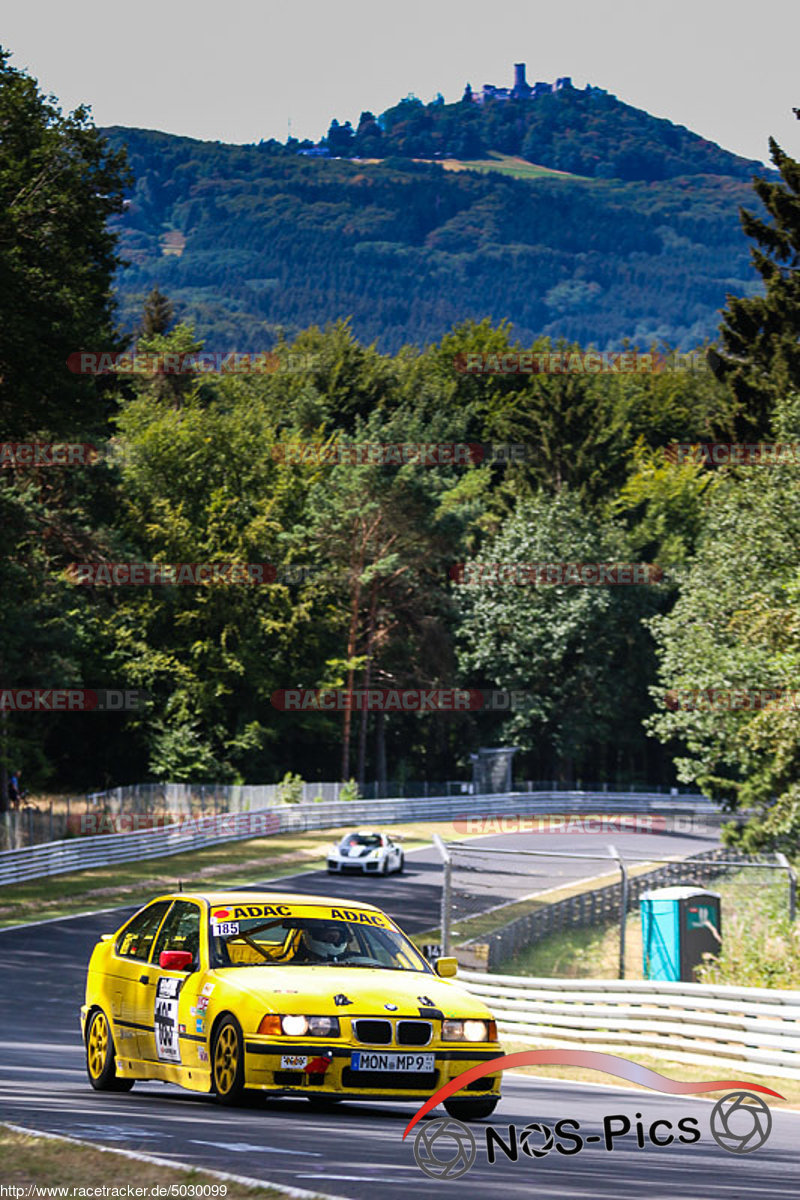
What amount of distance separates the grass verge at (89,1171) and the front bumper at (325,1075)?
4.69 feet

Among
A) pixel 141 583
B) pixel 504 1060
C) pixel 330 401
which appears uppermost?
pixel 330 401

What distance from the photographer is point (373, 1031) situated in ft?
30.4

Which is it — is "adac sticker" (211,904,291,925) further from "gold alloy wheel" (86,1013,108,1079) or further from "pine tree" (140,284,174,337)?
"pine tree" (140,284,174,337)

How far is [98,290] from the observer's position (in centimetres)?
4238

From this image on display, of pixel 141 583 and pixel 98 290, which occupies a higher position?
pixel 98 290

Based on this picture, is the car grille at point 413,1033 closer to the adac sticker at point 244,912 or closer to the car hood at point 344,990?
the car hood at point 344,990

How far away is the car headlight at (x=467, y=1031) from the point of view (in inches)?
374

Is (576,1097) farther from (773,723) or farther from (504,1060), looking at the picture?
(773,723)

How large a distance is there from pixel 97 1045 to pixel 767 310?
43.2 m

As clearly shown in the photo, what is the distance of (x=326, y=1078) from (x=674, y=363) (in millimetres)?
102782

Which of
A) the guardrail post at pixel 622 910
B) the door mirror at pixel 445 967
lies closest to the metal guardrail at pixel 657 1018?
the guardrail post at pixel 622 910

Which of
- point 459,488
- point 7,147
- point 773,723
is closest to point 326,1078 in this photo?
point 773,723

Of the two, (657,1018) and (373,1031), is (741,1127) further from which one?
(657,1018)

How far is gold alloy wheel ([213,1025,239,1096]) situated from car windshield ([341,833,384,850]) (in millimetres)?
34342
